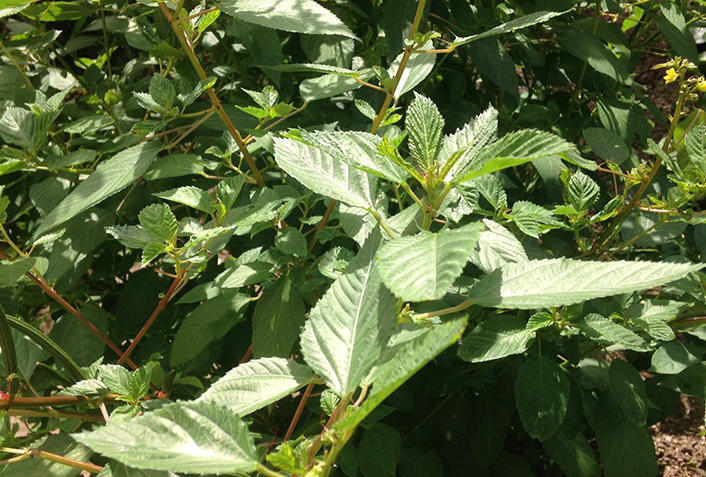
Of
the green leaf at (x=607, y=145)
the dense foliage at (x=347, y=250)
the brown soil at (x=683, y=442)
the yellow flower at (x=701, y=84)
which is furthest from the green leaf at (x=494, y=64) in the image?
the brown soil at (x=683, y=442)

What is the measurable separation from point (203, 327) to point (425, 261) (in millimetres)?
757

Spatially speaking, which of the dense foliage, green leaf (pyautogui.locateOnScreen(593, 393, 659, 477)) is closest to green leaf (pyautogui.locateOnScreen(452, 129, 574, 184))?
the dense foliage

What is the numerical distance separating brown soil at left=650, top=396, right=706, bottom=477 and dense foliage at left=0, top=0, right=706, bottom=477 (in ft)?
1.38

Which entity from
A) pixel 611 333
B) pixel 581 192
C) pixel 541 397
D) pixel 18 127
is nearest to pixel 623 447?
pixel 541 397

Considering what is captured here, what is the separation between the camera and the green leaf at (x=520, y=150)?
50cm

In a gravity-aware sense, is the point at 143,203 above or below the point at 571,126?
above

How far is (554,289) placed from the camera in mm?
554

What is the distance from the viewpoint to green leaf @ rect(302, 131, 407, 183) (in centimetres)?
60

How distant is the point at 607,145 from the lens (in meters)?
1.32

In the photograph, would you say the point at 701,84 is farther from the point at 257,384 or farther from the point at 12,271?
the point at 12,271

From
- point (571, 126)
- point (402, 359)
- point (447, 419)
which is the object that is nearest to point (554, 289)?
point (402, 359)

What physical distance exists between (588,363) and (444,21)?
39.6 inches

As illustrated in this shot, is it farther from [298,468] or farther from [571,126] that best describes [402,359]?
[571,126]

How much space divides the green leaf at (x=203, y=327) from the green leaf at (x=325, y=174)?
0.46 meters
